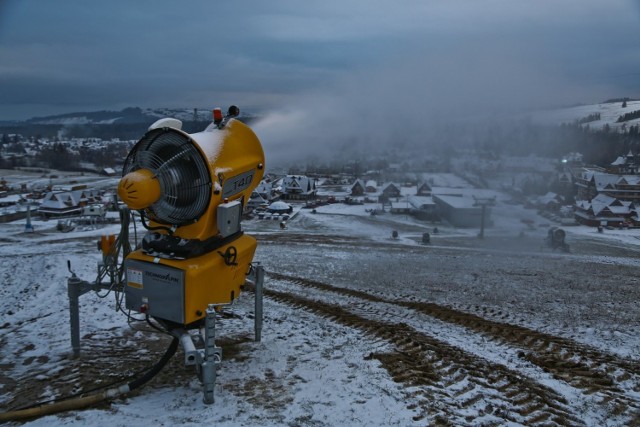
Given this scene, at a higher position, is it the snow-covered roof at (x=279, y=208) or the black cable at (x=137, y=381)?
the black cable at (x=137, y=381)

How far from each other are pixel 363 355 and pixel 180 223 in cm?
326

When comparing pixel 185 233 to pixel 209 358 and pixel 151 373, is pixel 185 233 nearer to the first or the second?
pixel 209 358

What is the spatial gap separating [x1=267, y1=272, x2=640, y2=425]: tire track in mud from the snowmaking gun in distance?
468cm

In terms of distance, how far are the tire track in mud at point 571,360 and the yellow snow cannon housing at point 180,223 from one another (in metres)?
4.78

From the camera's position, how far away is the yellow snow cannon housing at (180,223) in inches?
208

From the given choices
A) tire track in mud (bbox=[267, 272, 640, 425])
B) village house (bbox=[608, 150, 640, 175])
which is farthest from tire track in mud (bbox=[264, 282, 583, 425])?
village house (bbox=[608, 150, 640, 175])

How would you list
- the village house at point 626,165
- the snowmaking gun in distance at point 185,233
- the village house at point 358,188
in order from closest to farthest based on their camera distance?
the snowmaking gun in distance at point 185,233, the village house at point 626,165, the village house at point 358,188

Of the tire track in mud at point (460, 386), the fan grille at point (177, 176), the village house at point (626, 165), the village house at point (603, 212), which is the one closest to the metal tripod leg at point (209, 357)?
the fan grille at point (177, 176)

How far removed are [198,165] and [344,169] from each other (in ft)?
221

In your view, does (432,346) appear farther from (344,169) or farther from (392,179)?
(344,169)

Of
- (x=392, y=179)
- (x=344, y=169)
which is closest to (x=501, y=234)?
(x=392, y=179)

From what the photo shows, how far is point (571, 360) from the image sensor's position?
6664mm

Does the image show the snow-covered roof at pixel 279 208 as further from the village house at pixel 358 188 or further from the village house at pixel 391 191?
the village house at pixel 358 188

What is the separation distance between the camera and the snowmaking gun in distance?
206 inches
